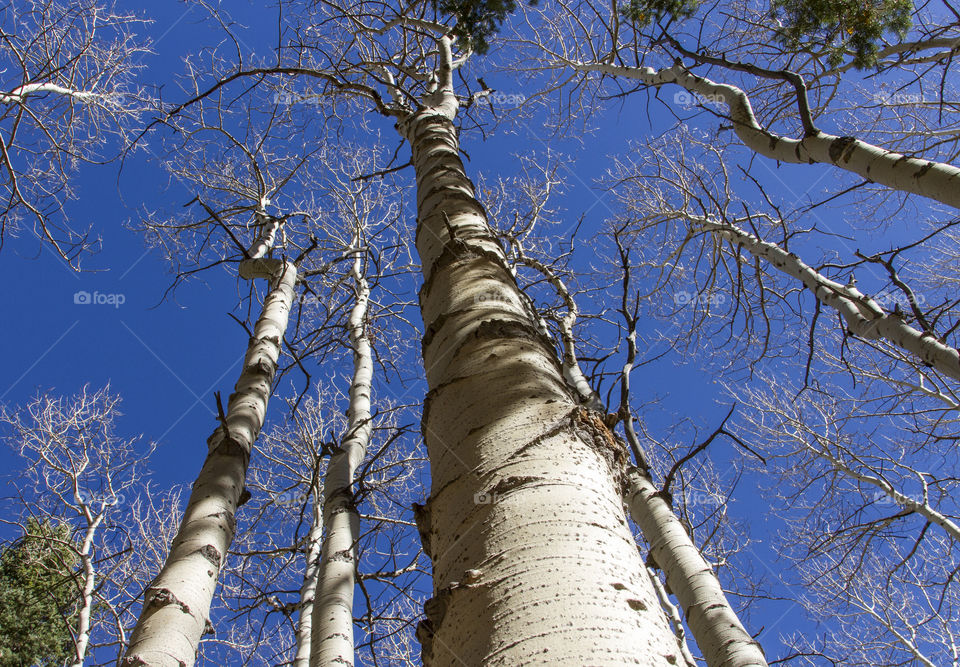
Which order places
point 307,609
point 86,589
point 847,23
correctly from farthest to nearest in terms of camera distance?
point 86,589 → point 307,609 → point 847,23

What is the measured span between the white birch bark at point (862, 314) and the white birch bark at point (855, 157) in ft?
4.04

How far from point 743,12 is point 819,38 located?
1.60 meters

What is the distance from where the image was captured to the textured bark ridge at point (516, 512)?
30.0 inches

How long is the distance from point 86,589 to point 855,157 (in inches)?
307

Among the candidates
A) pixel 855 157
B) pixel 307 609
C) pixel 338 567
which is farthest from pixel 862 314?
pixel 307 609

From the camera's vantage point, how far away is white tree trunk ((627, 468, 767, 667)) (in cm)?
253

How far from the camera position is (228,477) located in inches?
103

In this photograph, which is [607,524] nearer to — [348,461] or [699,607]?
[699,607]

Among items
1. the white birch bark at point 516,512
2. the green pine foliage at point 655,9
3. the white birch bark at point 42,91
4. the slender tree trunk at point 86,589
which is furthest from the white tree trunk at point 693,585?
the slender tree trunk at point 86,589

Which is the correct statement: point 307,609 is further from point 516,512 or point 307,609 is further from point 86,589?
point 516,512

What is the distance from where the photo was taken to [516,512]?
3.05ft

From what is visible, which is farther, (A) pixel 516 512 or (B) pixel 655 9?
(B) pixel 655 9

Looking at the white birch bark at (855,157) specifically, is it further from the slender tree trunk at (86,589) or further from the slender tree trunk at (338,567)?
the slender tree trunk at (86,589)

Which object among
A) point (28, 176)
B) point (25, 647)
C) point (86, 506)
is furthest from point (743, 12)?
point (25, 647)
